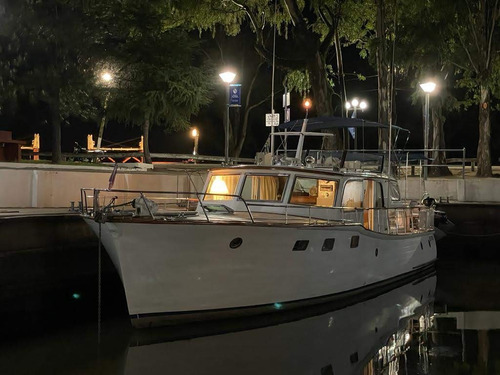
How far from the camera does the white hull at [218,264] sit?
40.3ft

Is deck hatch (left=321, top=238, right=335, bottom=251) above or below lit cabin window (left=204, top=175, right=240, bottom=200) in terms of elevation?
below

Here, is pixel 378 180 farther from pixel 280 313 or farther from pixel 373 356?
pixel 373 356

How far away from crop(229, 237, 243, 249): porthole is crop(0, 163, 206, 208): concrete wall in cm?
599

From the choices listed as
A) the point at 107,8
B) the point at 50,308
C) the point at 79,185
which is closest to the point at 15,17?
the point at 107,8

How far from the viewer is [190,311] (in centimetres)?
1292

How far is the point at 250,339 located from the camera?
41.8ft

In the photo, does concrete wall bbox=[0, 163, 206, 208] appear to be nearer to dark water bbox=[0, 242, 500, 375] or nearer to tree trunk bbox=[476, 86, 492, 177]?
dark water bbox=[0, 242, 500, 375]

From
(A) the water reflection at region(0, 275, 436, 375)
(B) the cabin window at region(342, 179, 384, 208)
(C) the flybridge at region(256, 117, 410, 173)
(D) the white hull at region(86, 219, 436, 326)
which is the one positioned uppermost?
(C) the flybridge at region(256, 117, 410, 173)

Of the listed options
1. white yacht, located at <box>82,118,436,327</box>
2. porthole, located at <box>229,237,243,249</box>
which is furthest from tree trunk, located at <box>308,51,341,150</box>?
porthole, located at <box>229,237,243,249</box>

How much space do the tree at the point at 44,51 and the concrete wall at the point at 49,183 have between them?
581 cm

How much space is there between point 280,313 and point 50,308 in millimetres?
5170

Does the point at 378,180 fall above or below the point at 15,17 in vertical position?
below

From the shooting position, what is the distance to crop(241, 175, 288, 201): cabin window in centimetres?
1546

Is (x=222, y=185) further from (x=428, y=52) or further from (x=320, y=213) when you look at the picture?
(x=428, y=52)
